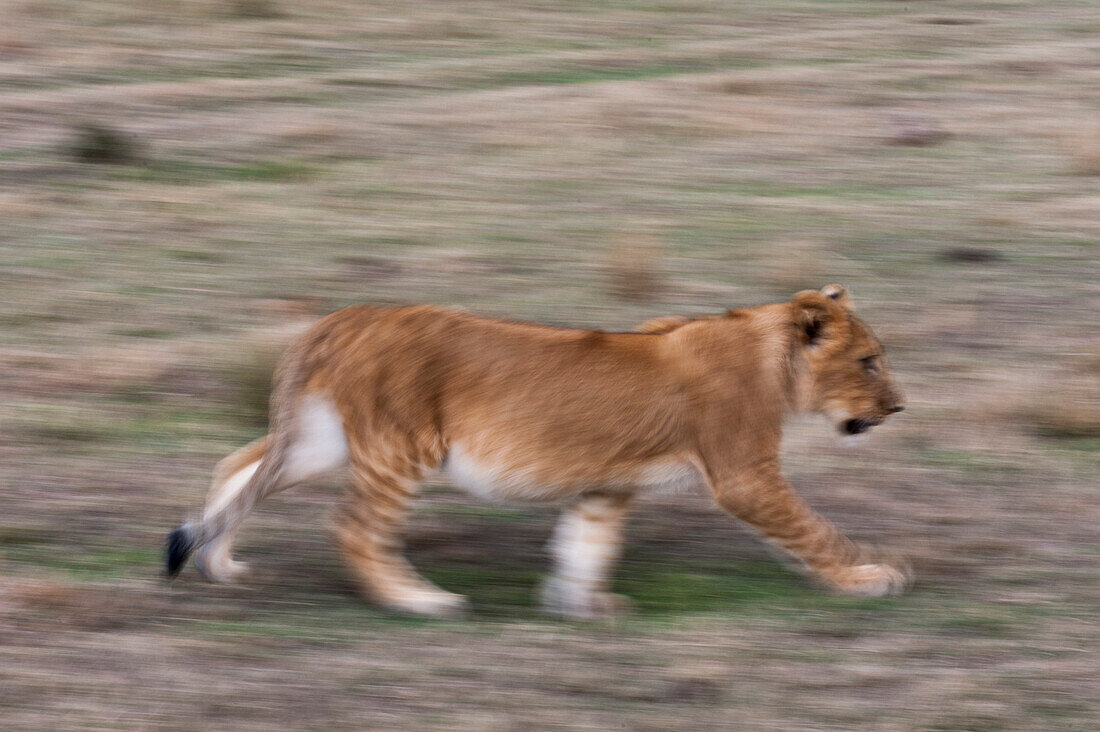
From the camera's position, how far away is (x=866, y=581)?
541 cm

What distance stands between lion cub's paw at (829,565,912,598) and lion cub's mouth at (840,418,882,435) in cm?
61

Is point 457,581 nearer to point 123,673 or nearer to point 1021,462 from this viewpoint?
point 123,673

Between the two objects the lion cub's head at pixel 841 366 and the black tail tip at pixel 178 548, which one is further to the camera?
the lion cub's head at pixel 841 366

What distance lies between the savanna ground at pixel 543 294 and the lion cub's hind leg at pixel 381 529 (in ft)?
0.45

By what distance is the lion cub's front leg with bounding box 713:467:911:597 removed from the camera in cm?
532

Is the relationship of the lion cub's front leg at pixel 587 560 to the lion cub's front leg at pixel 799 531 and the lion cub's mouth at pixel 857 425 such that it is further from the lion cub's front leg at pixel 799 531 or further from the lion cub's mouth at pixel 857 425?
the lion cub's mouth at pixel 857 425

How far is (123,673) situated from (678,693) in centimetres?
163

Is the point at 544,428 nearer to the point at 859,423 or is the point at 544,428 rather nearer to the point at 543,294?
the point at 859,423

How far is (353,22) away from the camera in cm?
1539

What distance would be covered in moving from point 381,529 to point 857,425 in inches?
75.8

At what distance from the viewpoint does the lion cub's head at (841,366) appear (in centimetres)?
562

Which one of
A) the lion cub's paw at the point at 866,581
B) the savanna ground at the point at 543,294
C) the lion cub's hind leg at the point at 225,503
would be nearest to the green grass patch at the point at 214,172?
the savanna ground at the point at 543,294

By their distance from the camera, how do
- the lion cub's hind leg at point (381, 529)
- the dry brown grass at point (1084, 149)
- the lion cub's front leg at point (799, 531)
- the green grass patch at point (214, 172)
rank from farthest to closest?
1. the dry brown grass at point (1084, 149)
2. the green grass patch at point (214, 172)
3. the lion cub's front leg at point (799, 531)
4. the lion cub's hind leg at point (381, 529)

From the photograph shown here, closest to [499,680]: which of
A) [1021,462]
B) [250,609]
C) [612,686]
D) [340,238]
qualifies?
[612,686]
